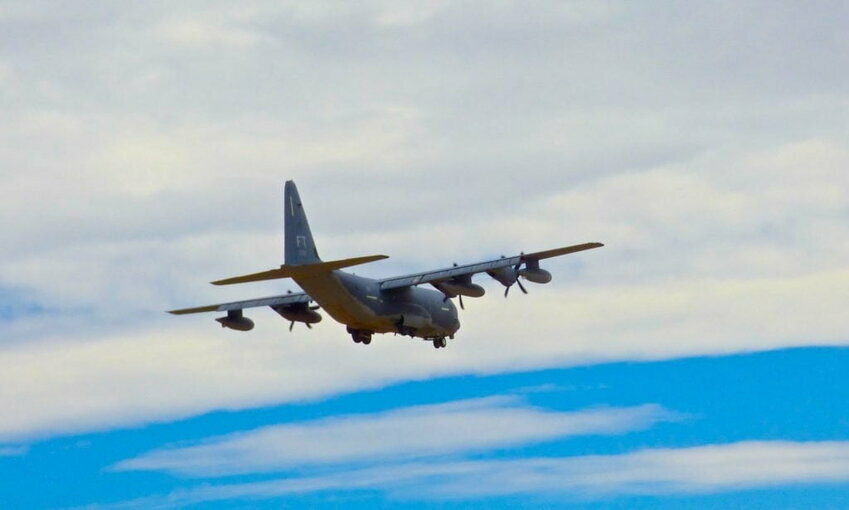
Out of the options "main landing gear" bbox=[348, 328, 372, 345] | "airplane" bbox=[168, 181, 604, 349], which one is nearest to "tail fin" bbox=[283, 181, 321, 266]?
"airplane" bbox=[168, 181, 604, 349]

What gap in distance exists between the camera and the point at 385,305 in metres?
86.4

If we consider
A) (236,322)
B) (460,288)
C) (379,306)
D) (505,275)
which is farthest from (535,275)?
(236,322)

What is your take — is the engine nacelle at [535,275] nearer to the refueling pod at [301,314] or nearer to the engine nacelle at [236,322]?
the refueling pod at [301,314]

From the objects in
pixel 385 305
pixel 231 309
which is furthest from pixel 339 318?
pixel 231 309

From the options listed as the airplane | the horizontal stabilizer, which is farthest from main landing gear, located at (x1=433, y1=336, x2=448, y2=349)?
the horizontal stabilizer

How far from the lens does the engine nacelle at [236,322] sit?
92125 millimetres

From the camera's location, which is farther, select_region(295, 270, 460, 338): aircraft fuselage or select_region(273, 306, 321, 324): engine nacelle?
select_region(273, 306, 321, 324): engine nacelle

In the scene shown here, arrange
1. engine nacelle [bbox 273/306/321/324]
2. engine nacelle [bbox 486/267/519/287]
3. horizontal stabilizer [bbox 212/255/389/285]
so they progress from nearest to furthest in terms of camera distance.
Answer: horizontal stabilizer [bbox 212/255/389/285] → engine nacelle [bbox 486/267/519/287] → engine nacelle [bbox 273/306/321/324]

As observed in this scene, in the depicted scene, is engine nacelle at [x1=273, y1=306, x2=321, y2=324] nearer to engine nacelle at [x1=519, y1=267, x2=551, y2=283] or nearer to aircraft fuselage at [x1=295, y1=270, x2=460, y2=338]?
aircraft fuselage at [x1=295, y1=270, x2=460, y2=338]

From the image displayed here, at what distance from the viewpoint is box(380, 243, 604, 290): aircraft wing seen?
8312 centimetres

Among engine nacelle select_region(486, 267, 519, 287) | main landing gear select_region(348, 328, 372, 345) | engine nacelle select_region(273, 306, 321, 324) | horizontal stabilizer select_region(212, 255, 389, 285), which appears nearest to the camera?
horizontal stabilizer select_region(212, 255, 389, 285)

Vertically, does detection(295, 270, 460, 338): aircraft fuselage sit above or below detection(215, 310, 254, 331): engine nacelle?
below

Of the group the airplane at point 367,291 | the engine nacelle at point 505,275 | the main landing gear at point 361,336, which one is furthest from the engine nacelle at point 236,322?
the engine nacelle at point 505,275

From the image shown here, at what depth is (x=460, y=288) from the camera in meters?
85.1
